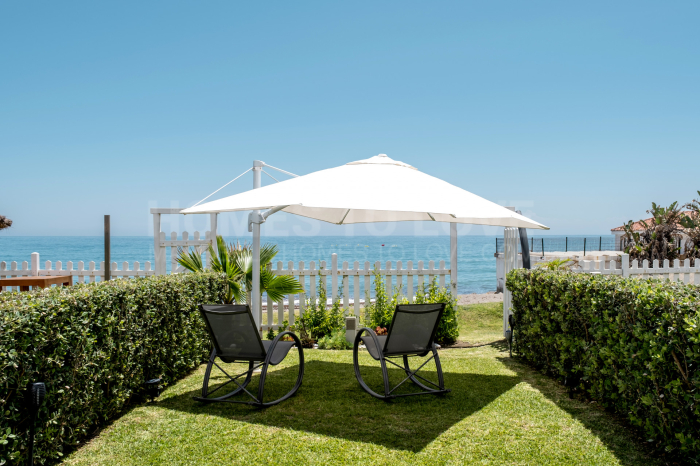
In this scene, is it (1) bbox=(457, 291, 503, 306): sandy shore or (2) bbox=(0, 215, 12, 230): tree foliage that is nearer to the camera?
(2) bbox=(0, 215, 12, 230): tree foliage

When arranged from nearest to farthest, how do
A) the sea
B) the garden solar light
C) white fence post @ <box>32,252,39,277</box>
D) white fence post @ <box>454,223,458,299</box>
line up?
the garden solar light → white fence post @ <box>454,223,458,299</box> → white fence post @ <box>32,252,39,277</box> → the sea

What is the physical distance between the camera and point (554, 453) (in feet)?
8.98

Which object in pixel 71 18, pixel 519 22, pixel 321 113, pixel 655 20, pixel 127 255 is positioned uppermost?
pixel 71 18

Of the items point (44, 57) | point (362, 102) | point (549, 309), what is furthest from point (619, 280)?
point (44, 57)

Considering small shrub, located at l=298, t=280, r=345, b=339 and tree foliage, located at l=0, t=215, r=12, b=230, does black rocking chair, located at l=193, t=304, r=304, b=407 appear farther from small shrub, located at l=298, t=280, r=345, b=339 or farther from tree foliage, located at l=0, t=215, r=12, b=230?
tree foliage, located at l=0, t=215, r=12, b=230

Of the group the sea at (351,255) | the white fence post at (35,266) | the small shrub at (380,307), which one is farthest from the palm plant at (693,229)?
the white fence post at (35,266)

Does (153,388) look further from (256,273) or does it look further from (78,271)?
(78,271)

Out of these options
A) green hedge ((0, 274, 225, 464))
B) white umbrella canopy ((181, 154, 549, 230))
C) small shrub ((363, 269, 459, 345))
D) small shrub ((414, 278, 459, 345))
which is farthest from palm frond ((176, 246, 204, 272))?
small shrub ((414, 278, 459, 345))

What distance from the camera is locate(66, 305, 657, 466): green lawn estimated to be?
2701mm

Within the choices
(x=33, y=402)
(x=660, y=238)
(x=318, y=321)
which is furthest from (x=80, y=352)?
(x=660, y=238)

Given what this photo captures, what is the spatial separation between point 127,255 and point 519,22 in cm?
4874

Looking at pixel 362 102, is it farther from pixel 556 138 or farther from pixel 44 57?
pixel 44 57

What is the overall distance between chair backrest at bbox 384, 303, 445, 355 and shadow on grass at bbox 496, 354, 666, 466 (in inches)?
47.2

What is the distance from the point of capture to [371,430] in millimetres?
3146
